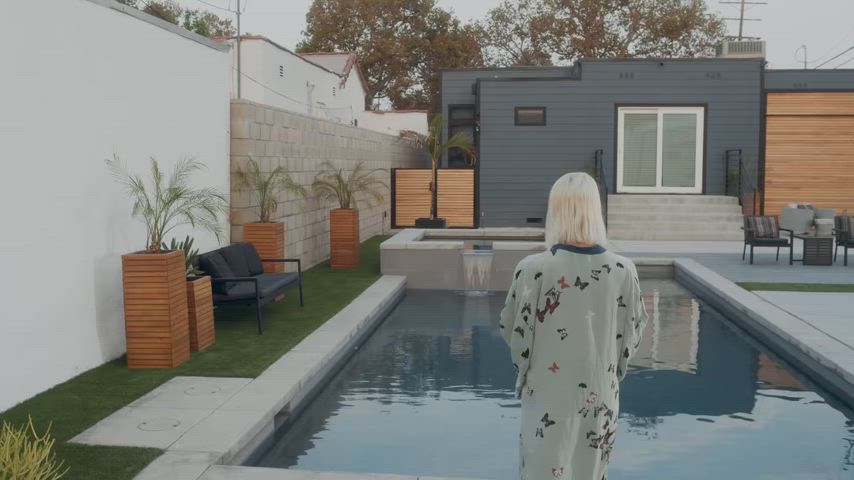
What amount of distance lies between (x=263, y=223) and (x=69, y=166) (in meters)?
3.98

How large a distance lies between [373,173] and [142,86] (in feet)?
36.3

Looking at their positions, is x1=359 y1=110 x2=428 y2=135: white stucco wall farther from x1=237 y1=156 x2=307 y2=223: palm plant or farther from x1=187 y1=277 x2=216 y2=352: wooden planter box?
x1=187 y1=277 x2=216 y2=352: wooden planter box

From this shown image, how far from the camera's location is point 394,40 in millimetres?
40969

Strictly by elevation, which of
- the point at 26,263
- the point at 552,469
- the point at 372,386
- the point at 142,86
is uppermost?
the point at 142,86

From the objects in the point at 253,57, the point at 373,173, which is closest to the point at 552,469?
the point at 373,173

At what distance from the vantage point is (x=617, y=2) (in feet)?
115

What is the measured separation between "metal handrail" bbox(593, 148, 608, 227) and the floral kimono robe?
47.6 feet

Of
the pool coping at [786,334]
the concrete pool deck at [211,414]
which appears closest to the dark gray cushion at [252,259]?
the concrete pool deck at [211,414]

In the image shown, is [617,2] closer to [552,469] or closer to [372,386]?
[372,386]

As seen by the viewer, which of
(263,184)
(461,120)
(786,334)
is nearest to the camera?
(786,334)

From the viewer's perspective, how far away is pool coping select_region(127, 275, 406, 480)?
14.0 ft

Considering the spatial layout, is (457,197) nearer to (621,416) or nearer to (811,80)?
(811,80)

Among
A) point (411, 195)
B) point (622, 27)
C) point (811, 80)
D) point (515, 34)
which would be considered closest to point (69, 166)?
point (411, 195)

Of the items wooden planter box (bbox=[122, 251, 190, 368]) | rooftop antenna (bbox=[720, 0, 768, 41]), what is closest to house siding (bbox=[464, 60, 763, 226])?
wooden planter box (bbox=[122, 251, 190, 368])
